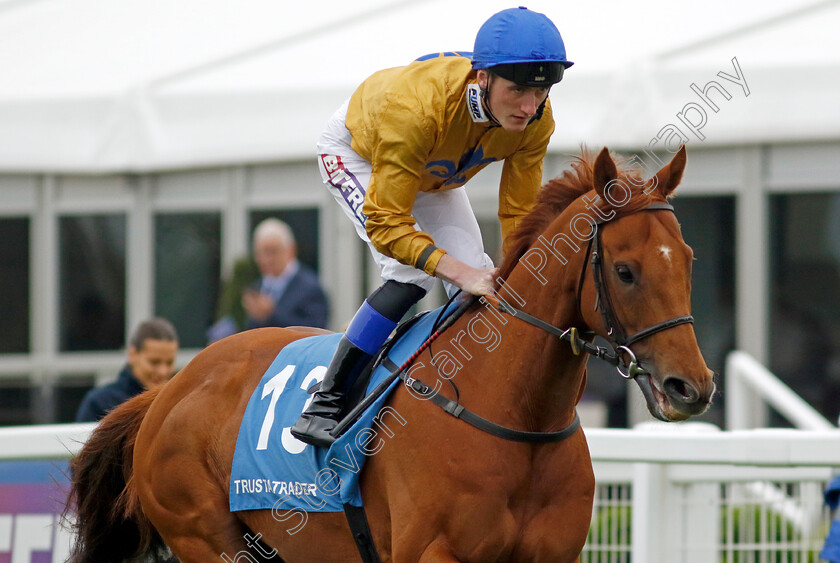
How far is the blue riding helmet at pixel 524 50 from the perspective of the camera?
306cm

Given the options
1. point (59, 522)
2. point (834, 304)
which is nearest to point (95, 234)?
point (59, 522)

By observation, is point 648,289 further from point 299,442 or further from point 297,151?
point 297,151

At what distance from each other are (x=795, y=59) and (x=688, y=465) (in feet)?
13.7

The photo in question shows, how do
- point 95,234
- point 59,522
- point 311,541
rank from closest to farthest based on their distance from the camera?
point 311,541 → point 59,522 → point 95,234

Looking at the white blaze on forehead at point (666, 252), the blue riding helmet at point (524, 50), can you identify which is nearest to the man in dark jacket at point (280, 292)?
the blue riding helmet at point (524, 50)

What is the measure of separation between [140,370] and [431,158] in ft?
9.96

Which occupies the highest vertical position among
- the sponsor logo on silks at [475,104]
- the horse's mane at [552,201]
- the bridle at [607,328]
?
the sponsor logo on silks at [475,104]

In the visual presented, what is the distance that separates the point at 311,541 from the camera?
11.7 feet

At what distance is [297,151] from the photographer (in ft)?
28.5

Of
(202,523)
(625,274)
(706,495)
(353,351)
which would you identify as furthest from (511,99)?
(706,495)

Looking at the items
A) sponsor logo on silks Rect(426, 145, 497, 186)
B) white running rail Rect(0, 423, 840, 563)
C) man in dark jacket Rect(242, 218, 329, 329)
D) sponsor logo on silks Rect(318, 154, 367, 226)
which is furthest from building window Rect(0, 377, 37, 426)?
sponsor logo on silks Rect(426, 145, 497, 186)

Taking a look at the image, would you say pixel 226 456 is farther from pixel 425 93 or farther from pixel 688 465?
pixel 688 465

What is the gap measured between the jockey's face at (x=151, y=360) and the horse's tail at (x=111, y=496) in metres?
1.32

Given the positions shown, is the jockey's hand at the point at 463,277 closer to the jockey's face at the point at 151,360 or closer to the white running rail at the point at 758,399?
the jockey's face at the point at 151,360
